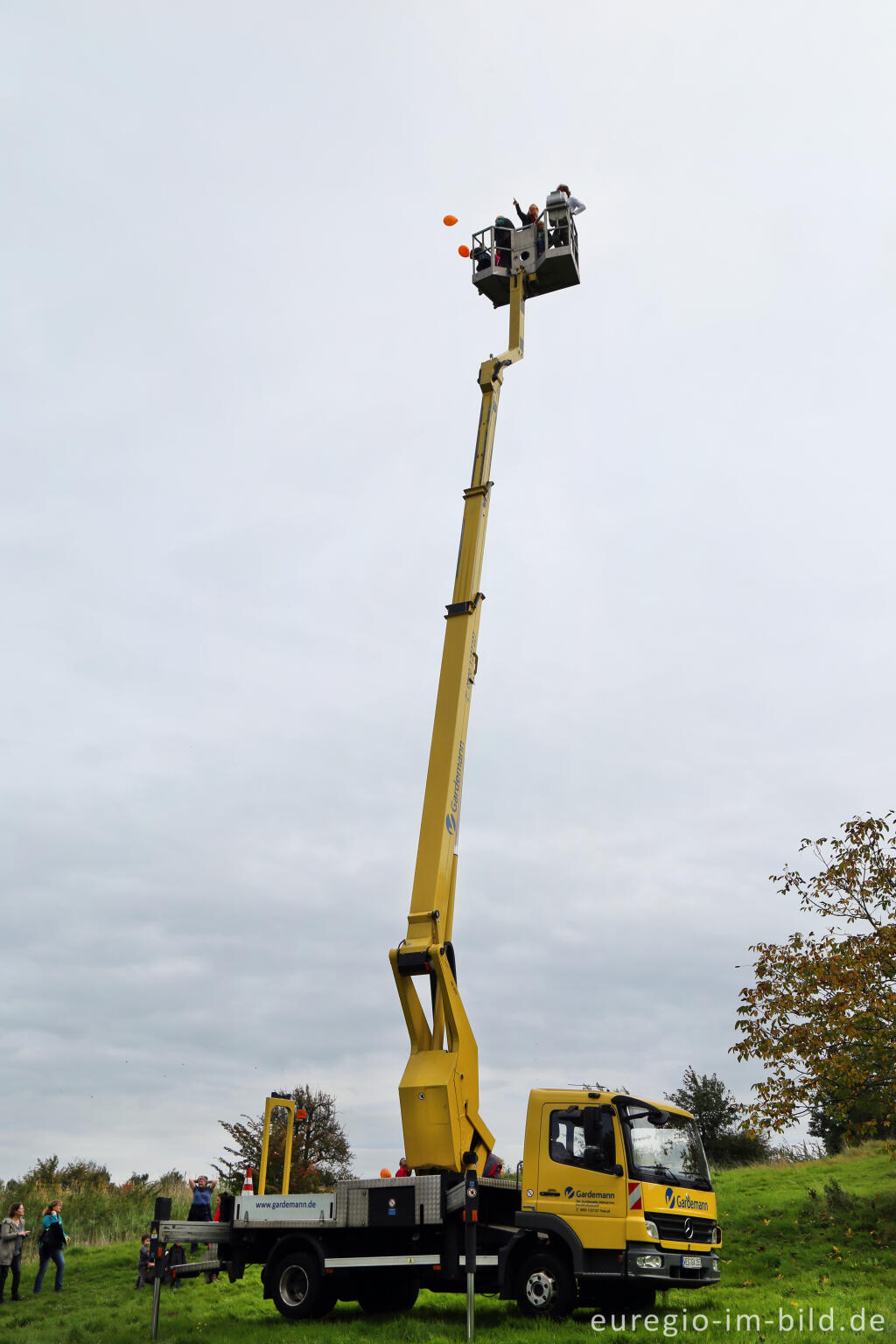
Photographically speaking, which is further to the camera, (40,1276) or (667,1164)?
(40,1276)

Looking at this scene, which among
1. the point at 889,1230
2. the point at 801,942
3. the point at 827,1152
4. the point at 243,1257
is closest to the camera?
the point at 243,1257

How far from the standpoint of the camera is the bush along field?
11.2 m

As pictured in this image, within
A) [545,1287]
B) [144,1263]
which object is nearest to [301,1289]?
[545,1287]

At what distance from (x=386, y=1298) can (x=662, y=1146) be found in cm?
426

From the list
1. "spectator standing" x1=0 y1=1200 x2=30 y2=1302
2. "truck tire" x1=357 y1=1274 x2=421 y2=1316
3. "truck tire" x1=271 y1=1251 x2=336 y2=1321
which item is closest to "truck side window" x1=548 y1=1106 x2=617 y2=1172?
"truck tire" x1=357 y1=1274 x2=421 y2=1316

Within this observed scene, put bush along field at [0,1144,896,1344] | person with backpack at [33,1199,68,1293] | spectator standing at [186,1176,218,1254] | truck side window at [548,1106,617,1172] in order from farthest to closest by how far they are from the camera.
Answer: person with backpack at [33,1199,68,1293] → spectator standing at [186,1176,218,1254] → truck side window at [548,1106,617,1172] → bush along field at [0,1144,896,1344]

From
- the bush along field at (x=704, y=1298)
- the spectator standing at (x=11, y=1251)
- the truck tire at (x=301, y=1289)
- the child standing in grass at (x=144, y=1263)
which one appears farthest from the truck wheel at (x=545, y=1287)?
the spectator standing at (x=11, y=1251)

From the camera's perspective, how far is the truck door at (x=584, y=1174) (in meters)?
11.9

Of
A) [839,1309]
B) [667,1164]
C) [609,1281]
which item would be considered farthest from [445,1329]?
[839,1309]

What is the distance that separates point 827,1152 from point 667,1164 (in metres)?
17.3

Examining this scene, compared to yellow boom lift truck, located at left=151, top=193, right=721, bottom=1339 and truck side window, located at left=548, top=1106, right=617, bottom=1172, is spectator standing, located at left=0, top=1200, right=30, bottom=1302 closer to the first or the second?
yellow boom lift truck, located at left=151, top=193, right=721, bottom=1339

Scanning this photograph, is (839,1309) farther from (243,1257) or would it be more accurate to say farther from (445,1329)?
(243,1257)

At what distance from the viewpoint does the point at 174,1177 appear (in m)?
27.6

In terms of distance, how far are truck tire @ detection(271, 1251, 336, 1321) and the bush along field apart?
28cm
